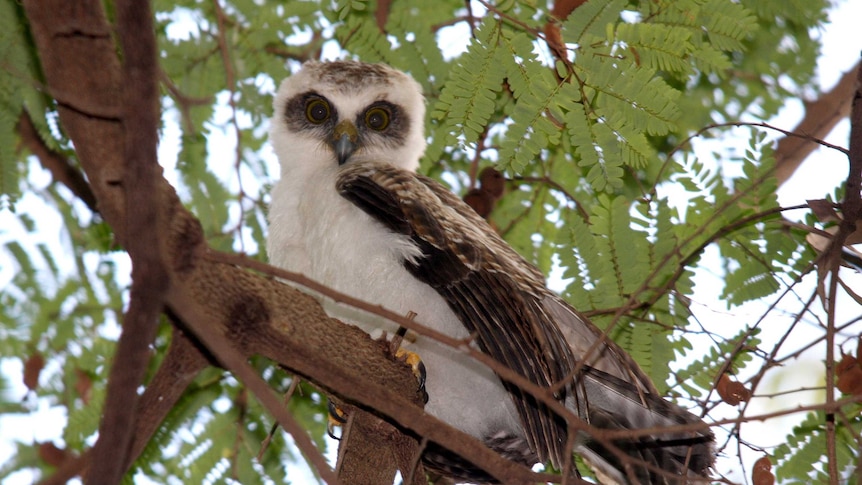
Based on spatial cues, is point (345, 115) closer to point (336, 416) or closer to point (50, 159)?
point (336, 416)

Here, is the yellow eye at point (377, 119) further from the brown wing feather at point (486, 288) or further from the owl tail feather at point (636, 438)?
the owl tail feather at point (636, 438)

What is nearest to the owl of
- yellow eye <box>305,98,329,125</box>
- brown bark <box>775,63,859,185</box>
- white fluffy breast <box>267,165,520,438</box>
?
white fluffy breast <box>267,165,520,438</box>

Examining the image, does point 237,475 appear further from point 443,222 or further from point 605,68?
point 605,68

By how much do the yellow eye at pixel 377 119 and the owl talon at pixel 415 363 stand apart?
1.80m

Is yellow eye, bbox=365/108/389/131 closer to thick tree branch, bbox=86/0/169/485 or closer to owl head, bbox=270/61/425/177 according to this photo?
owl head, bbox=270/61/425/177

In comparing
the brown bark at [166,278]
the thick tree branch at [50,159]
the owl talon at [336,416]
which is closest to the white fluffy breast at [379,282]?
the owl talon at [336,416]

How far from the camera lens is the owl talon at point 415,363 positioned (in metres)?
3.70

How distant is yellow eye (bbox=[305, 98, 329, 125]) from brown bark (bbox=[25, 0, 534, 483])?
6.85 ft

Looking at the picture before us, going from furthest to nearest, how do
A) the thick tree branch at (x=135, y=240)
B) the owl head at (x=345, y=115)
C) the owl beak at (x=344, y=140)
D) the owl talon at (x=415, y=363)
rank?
the owl head at (x=345, y=115), the owl beak at (x=344, y=140), the owl talon at (x=415, y=363), the thick tree branch at (x=135, y=240)

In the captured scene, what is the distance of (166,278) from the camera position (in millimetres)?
2236

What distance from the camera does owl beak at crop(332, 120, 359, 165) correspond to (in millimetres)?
4773

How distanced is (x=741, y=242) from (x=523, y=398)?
156cm

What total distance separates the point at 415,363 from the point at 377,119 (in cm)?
193

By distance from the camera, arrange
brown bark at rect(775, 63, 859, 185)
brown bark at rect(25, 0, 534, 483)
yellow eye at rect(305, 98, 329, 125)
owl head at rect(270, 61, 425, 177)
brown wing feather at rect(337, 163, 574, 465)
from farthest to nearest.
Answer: brown bark at rect(775, 63, 859, 185) → yellow eye at rect(305, 98, 329, 125) → owl head at rect(270, 61, 425, 177) → brown wing feather at rect(337, 163, 574, 465) → brown bark at rect(25, 0, 534, 483)
